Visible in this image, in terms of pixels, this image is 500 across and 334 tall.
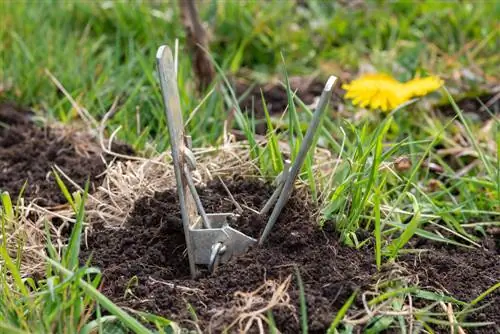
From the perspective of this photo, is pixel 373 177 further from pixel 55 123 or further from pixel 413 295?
pixel 55 123

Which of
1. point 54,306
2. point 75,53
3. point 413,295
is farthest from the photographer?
point 75,53

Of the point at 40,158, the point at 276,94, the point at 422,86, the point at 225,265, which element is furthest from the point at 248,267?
the point at 276,94

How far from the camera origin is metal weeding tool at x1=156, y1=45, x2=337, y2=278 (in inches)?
78.9

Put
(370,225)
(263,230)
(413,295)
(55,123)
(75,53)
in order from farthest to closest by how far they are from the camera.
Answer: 1. (75,53)
2. (55,123)
3. (370,225)
4. (263,230)
5. (413,295)

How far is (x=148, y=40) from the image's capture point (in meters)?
3.83

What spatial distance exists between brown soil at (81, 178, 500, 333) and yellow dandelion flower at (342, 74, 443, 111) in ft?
2.57

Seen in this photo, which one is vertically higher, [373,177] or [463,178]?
[373,177]

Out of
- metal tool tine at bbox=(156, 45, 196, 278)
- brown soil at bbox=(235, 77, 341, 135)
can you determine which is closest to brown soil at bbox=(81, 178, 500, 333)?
metal tool tine at bbox=(156, 45, 196, 278)

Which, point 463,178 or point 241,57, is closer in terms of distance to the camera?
point 463,178

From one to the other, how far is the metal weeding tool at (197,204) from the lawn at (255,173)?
52 mm

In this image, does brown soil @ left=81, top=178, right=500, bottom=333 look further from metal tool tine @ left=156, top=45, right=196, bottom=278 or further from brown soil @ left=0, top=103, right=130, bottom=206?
brown soil @ left=0, top=103, right=130, bottom=206

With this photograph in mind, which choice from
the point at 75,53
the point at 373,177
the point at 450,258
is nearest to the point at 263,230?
the point at 373,177

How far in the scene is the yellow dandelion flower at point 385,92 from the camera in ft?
10.1

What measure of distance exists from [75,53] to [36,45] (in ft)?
0.55
